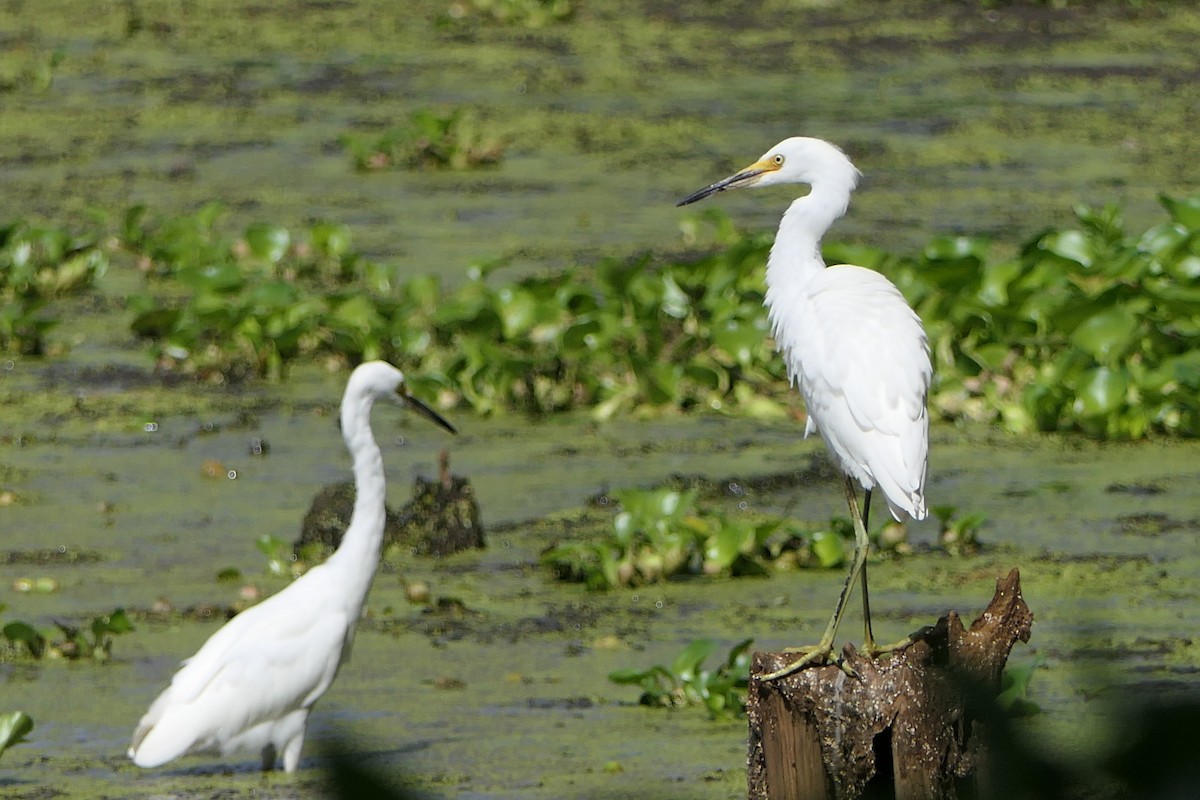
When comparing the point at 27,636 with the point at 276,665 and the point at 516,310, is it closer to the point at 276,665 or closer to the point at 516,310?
the point at 276,665

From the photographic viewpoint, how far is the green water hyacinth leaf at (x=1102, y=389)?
5.92 m

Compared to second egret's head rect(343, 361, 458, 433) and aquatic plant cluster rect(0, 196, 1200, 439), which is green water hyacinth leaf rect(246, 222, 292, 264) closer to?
aquatic plant cluster rect(0, 196, 1200, 439)

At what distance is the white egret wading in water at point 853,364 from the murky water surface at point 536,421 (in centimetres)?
40

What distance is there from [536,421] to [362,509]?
2.24 m

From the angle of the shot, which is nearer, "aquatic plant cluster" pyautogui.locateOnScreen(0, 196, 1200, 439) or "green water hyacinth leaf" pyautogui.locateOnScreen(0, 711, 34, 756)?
"green water hyacinth leaf" pyautogui.locateOnScreen(0, 711, 34, 756)

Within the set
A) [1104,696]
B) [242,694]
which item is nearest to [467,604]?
[242,694]

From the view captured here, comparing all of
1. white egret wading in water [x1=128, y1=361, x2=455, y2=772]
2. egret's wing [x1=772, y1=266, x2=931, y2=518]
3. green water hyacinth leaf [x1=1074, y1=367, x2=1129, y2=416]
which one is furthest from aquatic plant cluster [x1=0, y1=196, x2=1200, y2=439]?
egret's wing [x1=772, y1=266, x2=931, y2=518]

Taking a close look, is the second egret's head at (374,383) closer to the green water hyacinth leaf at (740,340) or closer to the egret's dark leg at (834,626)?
the egret's dark leg at (834,626)

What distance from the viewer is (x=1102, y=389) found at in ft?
19.5

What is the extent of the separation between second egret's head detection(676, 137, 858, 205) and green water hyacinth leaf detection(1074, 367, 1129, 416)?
2.09 m

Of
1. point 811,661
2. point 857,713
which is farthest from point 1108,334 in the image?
point 857,713

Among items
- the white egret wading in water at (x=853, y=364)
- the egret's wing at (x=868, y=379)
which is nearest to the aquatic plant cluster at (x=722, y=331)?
the white egret wading in water at (x=853, y=364)

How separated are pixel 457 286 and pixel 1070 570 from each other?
3.38m

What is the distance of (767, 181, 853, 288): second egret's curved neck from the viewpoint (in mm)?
3863
